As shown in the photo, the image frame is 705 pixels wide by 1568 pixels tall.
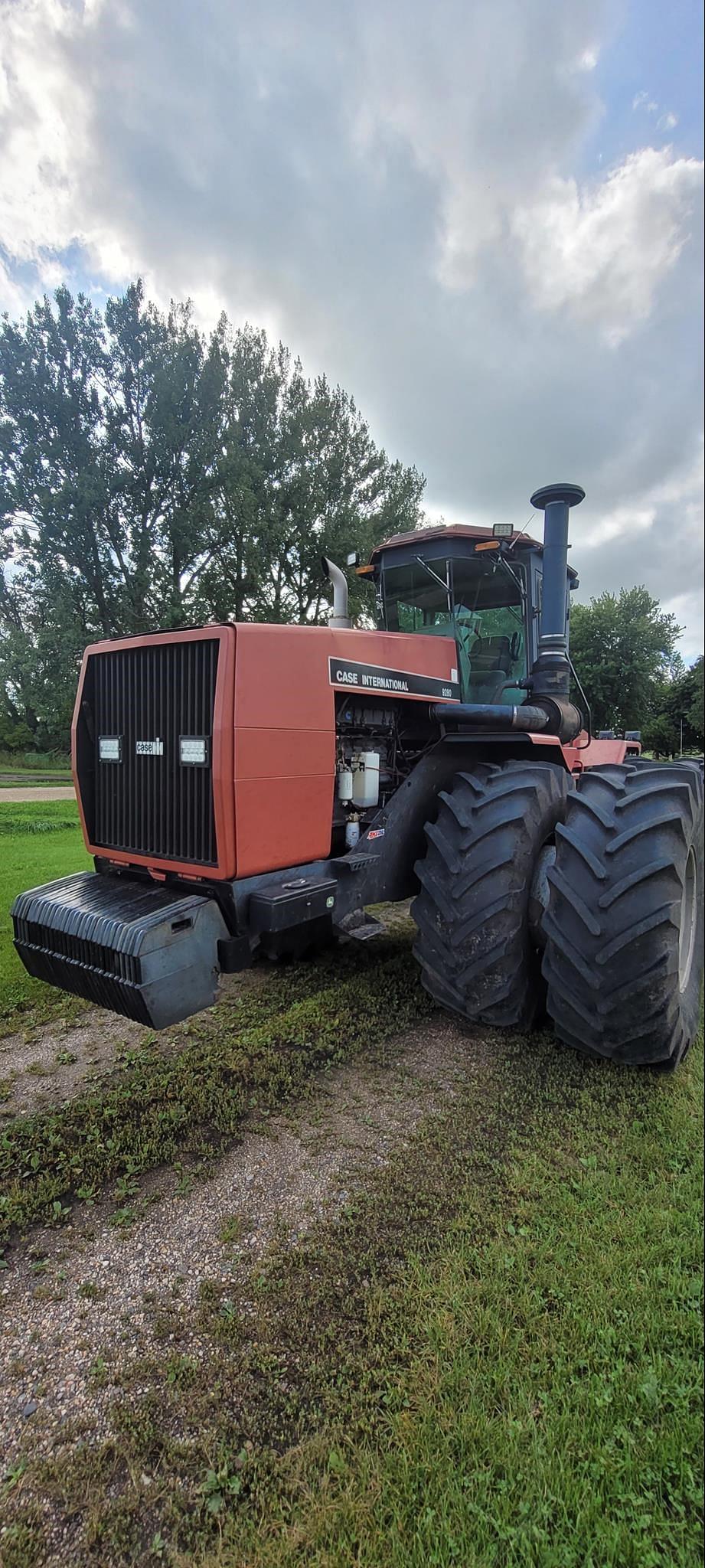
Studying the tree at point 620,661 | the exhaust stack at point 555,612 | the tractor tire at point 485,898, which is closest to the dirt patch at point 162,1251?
the tractor tire at point 485,898

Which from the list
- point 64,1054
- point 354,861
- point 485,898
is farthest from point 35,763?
point 485,898

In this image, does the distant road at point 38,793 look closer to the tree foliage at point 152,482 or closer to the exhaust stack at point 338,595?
the tree foliage at point 152,482

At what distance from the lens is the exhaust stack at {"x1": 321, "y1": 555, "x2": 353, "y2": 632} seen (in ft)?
10.9

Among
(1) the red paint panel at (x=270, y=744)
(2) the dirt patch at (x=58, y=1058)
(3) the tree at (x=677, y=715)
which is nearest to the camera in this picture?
(1) the red paint panel at (x=270, y=744)

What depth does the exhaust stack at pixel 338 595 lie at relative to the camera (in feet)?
10.9

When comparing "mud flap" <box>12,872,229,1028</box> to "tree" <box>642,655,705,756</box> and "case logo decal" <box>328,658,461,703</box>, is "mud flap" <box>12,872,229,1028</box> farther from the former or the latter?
"tree" <box>642,655,705,756</box>

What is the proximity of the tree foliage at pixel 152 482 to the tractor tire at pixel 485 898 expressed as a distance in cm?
1686

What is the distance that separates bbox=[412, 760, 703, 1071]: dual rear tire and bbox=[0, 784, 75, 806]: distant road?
1159 cm

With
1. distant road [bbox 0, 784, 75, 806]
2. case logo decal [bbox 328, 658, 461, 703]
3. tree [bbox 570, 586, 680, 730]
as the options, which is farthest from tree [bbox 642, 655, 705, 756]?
case logo decal [bbox 328, 658, 461, 703]

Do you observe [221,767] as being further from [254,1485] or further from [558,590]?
[558,590]

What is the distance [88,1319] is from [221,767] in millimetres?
1701

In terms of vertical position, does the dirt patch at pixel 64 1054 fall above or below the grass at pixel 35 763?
below

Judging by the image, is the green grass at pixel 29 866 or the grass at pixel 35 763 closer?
the green grass at pixel 29 866

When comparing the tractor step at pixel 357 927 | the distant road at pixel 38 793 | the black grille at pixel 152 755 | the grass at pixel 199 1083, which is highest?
the black grille at pixel 152 755
